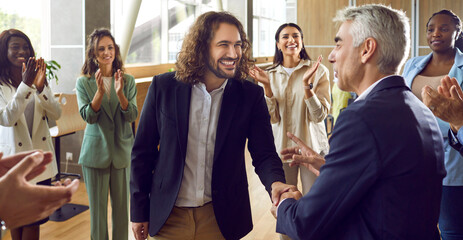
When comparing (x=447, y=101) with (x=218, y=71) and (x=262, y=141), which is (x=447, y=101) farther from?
(x=218, y=71)

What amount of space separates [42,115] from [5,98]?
27 centimetres

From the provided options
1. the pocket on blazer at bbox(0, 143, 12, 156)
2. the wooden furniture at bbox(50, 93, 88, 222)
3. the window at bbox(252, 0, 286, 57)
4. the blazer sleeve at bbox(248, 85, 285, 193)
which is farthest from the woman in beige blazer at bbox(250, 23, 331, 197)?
the window at bbox(252, 0, 286, 57)

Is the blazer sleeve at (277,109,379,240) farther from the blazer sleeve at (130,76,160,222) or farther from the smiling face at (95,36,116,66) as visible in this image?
the smiling face at (95,36,116,66)

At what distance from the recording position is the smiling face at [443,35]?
111 inches

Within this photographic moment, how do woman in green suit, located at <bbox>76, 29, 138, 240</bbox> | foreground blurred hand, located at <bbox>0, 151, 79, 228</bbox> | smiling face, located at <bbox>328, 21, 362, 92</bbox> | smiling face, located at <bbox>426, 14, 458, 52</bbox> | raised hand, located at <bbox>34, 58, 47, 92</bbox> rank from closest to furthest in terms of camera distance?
foreground blurred hand, located at <bbox>0, 151, 79, 228</bbox> < smiling face, located at <bbox>328, 21, 362, 92</bbox> < smiling face, located at <bbox>426, 14, 458, 52</bbox> < raised hand, located at <bbox>34, 58, 47, 92</bbox> < woman in green suit, located at <bbox>76, 29, 138, 240</bbox>

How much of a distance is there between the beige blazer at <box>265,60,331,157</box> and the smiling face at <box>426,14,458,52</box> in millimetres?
816

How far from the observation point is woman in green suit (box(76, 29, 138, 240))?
317 cm

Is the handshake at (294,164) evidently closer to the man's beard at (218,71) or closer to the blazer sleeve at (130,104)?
the man's beard at (218,71)

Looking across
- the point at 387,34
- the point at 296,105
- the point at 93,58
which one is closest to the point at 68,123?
the point at 93,58

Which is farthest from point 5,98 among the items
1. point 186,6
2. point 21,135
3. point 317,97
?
point 186,6

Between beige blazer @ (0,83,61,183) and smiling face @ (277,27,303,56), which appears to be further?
smiling face @ (277,27,303,56)

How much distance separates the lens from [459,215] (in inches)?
98.7

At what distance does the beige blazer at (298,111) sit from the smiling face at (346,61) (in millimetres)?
1701

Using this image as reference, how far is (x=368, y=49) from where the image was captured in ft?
4.75
